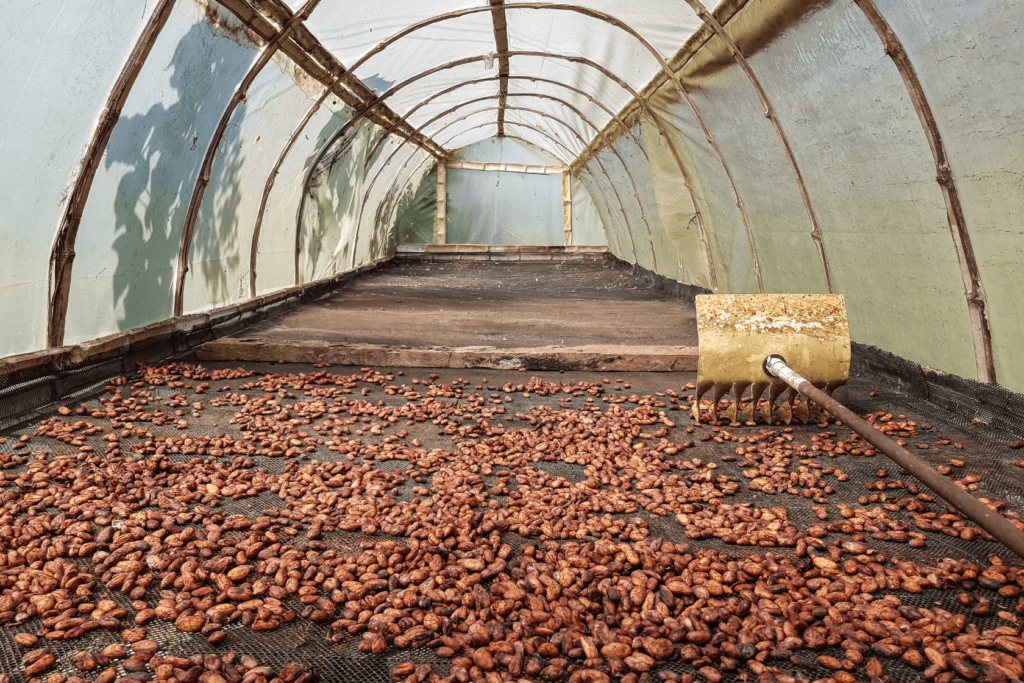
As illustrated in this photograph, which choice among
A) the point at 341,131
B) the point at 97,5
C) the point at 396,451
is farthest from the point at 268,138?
the point at 396,451

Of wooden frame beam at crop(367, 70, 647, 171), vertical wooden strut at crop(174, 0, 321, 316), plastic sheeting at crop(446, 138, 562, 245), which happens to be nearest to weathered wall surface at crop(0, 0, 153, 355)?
vertical wooden strut at crop(174, 0, 321, 316)

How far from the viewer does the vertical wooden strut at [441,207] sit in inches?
592

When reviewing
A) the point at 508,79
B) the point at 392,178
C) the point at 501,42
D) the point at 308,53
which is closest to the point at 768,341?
the point at 308,53

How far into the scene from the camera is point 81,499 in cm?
224

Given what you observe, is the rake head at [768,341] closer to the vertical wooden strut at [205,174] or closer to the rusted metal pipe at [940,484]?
the rusted metal pipe at [940,484]

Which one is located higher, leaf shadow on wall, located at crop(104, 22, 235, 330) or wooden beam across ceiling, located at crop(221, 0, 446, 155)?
wooden beam across ceiling, located at crop(221, 0, 446, 155)

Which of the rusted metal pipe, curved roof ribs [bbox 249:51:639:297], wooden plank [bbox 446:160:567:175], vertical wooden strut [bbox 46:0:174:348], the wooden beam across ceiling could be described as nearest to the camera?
the rusted metal pipe

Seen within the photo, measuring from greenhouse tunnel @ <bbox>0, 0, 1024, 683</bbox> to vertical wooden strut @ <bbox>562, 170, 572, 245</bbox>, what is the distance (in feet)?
27.4

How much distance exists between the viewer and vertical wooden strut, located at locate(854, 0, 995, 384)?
299cm

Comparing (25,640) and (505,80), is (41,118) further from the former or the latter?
(505,80)

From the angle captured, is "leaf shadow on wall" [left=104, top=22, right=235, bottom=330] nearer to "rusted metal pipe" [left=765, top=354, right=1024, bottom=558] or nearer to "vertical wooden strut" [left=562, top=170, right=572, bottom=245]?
"rusted metal pipe" [left=765, top=354, right=1024, bottom=558]

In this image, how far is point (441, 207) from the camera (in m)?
15.3

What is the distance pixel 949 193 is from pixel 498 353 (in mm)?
2728

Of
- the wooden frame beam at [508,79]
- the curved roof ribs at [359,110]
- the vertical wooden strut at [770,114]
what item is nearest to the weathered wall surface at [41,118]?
the curved roof ribs at [359,110]
